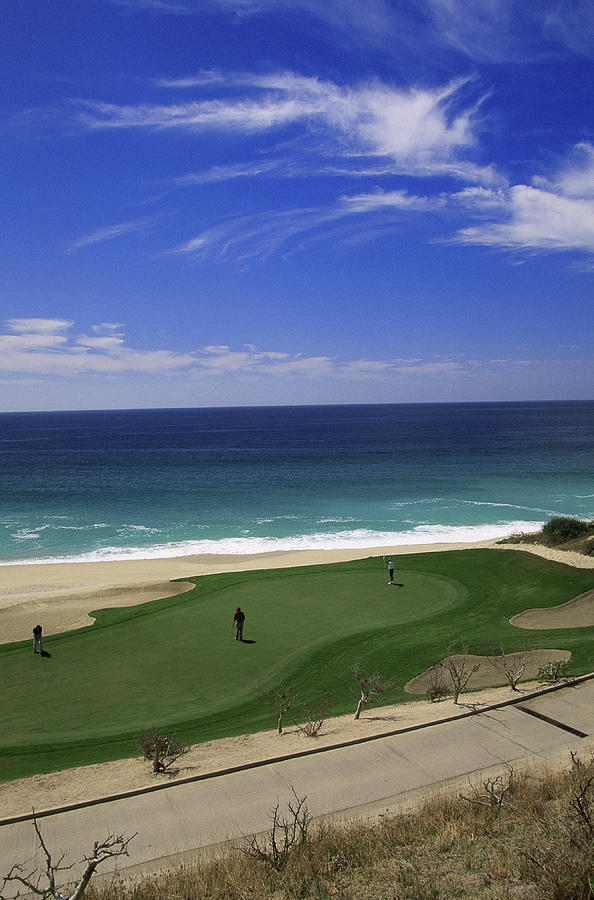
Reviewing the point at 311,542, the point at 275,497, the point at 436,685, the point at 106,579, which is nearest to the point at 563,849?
the point at 436,685

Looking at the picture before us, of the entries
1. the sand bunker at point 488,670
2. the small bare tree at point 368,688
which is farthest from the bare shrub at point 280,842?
the sand bunker at point 488,670

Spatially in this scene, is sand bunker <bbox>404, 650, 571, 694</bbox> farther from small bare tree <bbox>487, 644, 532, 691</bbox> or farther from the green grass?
the green grass

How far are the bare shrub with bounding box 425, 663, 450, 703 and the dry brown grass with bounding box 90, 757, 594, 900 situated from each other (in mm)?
5184

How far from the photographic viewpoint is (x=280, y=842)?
7977mm

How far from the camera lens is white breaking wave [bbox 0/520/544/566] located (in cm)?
3644

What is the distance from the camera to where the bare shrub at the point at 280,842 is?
24.2ft

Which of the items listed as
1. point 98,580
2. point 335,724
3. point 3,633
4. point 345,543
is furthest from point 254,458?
point 335,724

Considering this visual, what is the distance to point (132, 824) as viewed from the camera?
344 inches

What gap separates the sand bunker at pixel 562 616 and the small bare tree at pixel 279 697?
350 inches

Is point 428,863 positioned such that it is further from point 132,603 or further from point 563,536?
point 563,536

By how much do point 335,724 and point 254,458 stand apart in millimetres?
75163

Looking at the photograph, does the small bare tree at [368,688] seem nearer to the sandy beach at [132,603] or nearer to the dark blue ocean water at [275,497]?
the sandy beach at [132,603]

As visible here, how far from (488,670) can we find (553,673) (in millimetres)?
1941

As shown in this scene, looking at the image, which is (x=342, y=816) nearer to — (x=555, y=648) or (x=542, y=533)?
(x=555, y=648)
